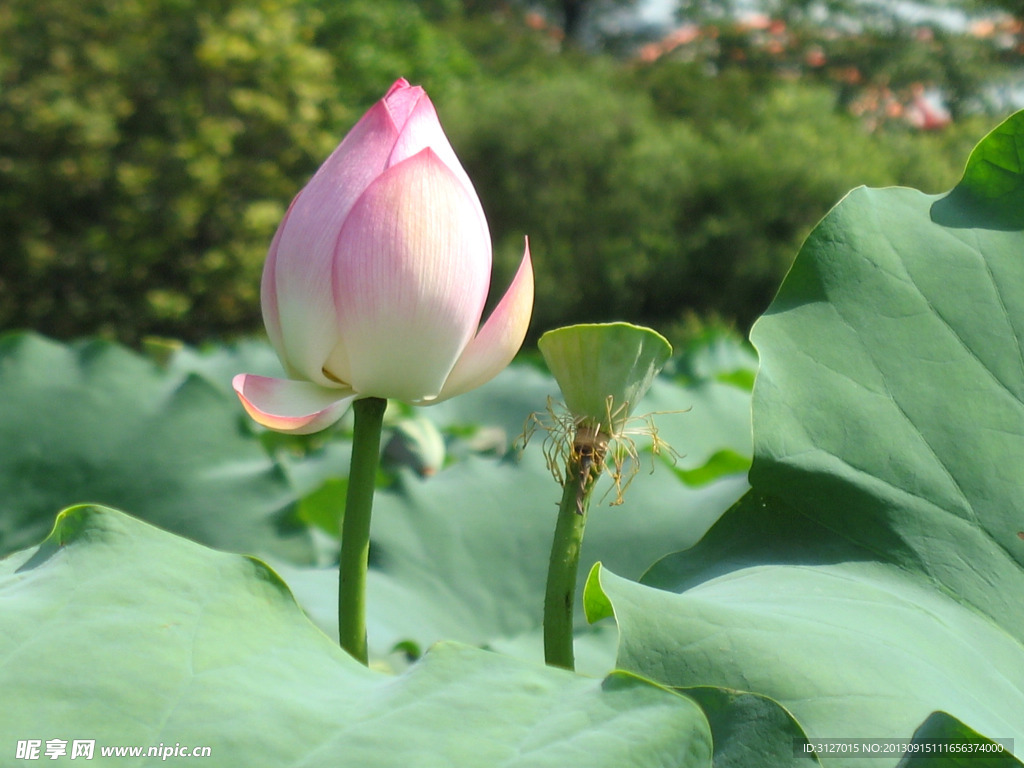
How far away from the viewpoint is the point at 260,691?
1.36 ft

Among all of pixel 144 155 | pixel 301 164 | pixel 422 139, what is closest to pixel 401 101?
pixel 422 139

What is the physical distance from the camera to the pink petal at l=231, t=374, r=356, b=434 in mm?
491

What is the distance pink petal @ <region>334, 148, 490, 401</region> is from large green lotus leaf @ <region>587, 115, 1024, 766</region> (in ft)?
0.48

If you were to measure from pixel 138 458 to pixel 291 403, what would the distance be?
0.63 m

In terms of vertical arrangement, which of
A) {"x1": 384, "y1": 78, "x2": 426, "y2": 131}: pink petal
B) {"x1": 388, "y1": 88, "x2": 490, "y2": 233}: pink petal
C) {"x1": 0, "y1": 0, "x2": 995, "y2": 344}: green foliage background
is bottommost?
{"x1": 0, "y1": 0, "x2": 995, "y2": 344}: green foliage background

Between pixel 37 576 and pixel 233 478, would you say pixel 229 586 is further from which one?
pixel 233 478

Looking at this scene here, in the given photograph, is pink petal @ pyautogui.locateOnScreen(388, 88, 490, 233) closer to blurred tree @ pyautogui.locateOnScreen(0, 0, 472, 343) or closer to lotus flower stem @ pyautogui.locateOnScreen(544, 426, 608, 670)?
lotus flower stem @ pyautogui.locateOnScreen(544, 426, 608, 670)

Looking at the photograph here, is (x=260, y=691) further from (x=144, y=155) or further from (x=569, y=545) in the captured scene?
(x=144, y=155)

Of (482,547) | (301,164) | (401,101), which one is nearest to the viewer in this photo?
(401,101)

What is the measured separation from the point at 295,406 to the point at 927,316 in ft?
1.29

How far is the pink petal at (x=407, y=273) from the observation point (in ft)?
1.55

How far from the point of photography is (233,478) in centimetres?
103

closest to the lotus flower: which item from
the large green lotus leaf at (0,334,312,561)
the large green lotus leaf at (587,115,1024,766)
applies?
the large green lotus leaf at (587,115,1024,766)

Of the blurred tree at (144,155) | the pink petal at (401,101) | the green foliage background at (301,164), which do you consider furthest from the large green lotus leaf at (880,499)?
the blurred tree at (144,155)
